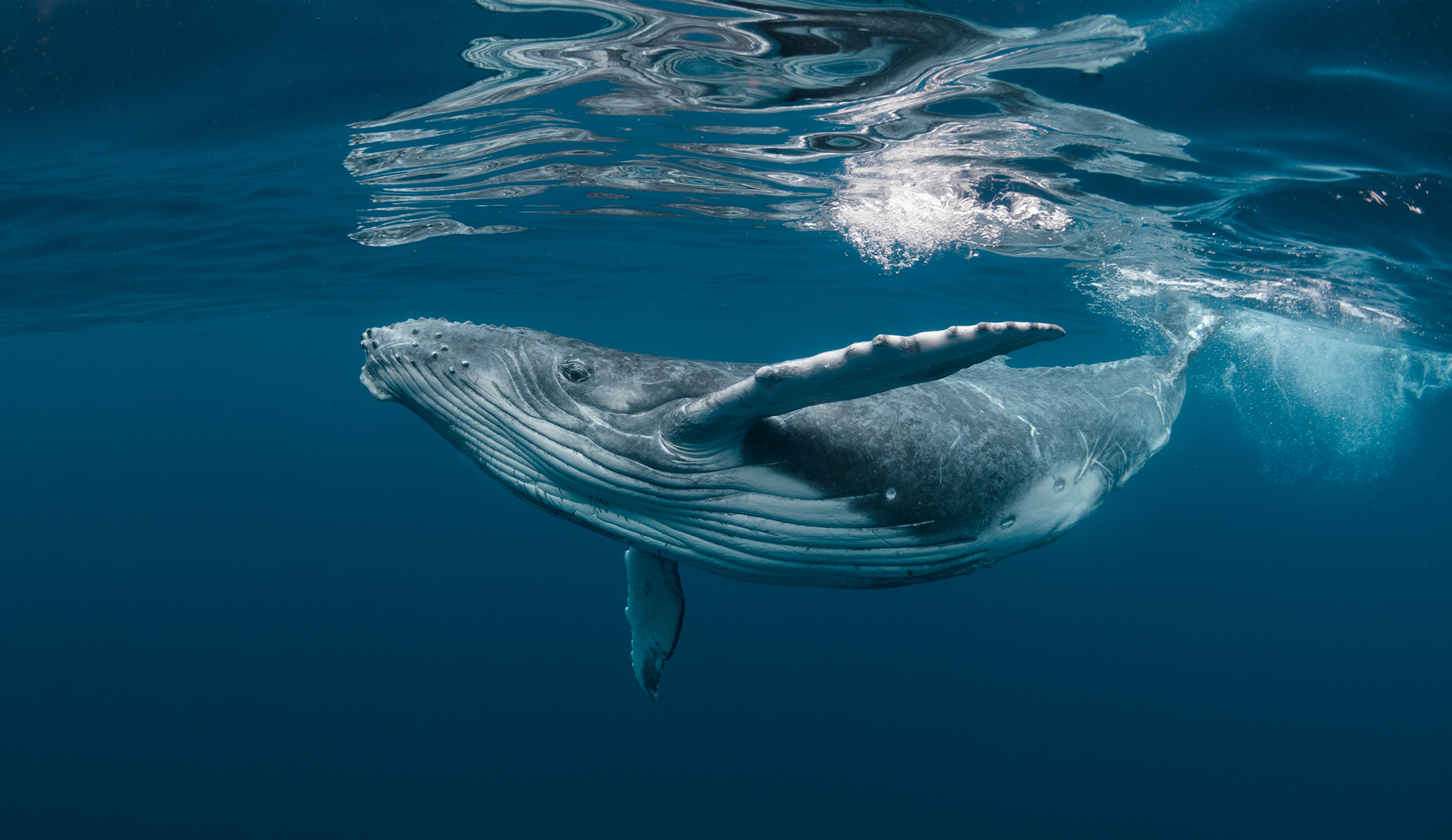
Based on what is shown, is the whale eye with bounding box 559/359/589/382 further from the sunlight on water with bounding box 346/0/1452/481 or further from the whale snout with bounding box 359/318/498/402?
the sunlight on water with bounding box 346/0/1452/481

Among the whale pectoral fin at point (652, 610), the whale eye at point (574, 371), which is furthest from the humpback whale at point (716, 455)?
the whale pectoral fin at point (652, 610)

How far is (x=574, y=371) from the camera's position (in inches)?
135

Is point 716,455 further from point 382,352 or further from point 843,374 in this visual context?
point 382,352

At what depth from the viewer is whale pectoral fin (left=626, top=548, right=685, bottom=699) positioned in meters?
4.71

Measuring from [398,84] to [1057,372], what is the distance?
25.8 feet

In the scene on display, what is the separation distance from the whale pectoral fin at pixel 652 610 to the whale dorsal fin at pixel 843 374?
5.74ft

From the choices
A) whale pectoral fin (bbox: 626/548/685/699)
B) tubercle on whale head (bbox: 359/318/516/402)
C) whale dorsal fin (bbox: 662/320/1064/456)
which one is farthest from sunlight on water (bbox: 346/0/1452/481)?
whale pectoral fin (bbox: 626/548/685/699)

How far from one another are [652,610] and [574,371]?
221 cm

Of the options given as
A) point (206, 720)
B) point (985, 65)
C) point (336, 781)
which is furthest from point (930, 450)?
point (206, 720)

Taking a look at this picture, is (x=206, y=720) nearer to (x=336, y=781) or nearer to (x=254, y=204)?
(x=336, y=781)

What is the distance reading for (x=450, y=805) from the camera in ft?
76.1

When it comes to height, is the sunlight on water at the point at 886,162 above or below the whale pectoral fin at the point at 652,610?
above

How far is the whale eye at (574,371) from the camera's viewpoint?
343 centimetres

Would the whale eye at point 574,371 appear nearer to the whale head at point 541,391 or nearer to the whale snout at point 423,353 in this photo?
the whale head at point 541,391
